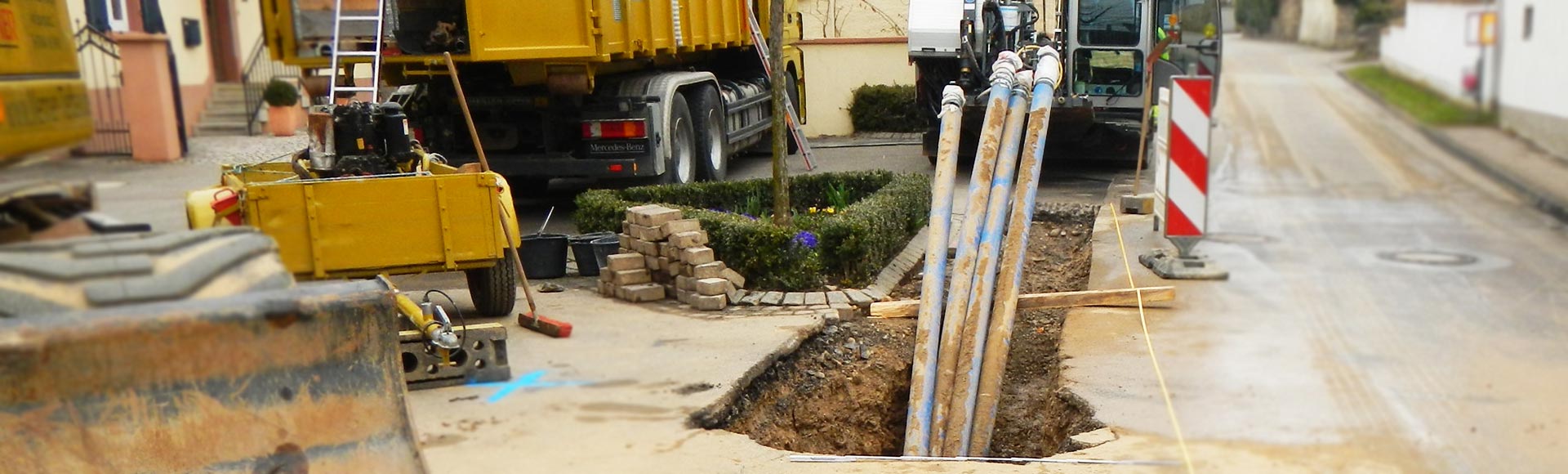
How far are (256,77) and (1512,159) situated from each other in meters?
3.26

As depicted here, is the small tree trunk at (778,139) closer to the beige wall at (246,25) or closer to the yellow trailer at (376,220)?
the yellow trailer at (376,220)

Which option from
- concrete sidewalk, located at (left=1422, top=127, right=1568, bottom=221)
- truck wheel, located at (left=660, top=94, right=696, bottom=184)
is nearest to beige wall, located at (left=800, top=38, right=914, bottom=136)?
truck wheel, located at (left=660, top=94, right=696, bottom=184)

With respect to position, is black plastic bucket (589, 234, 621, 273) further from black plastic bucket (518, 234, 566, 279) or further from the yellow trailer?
the yellow trailer

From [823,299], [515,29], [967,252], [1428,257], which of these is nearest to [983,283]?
[967,252]

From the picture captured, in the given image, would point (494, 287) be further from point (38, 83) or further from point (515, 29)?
point (38, 83)

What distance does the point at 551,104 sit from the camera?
949 centimetres

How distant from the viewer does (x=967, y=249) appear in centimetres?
562

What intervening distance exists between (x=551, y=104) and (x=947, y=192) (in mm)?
4351

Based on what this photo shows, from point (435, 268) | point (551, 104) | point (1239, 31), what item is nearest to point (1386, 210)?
point (1239, 31)

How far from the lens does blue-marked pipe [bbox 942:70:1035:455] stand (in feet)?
16.1

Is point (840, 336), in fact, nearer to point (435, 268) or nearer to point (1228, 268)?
point (435, 268)

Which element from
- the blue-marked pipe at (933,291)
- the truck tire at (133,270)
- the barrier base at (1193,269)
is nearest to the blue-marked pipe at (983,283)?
the blue-marked pipe at (933,291)

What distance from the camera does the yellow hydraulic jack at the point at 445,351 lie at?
5.19m

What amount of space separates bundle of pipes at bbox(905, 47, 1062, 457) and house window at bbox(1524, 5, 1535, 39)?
13.1ft
